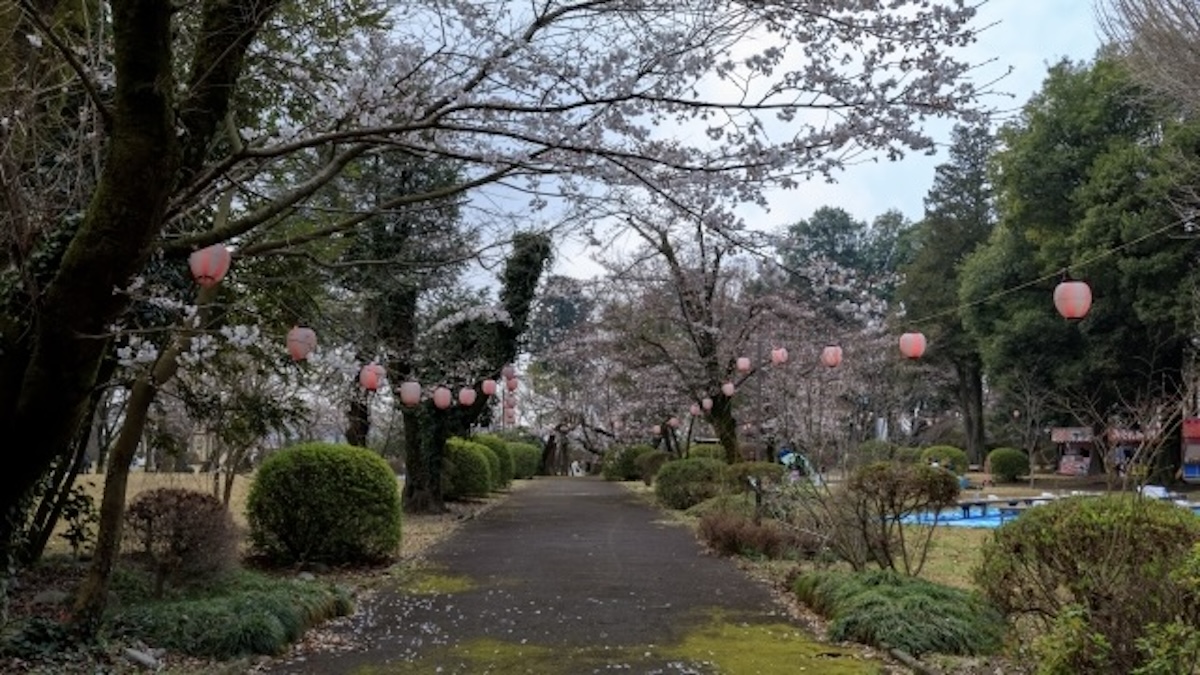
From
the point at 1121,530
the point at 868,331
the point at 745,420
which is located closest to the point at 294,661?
the point at 1121,530

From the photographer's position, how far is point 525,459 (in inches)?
1636

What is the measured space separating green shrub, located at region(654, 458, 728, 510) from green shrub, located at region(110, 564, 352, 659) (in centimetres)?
1292

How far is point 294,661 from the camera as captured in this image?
21.1ft

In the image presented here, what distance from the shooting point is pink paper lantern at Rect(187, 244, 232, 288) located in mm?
5195

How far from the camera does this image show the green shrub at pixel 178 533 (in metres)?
7.69

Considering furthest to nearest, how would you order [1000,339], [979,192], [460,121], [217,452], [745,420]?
[979,192] < [1000,339] < [745,420] < [217,452] < [460,121]

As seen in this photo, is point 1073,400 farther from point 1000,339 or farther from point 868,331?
point 868,331

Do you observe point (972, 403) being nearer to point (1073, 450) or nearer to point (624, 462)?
point (1073, 450)

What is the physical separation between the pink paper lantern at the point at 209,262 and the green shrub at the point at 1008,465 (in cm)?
3149

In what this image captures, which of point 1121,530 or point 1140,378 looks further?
point 1140,378

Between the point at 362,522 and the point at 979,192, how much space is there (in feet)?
126

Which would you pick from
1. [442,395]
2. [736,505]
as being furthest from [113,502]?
[736,505]

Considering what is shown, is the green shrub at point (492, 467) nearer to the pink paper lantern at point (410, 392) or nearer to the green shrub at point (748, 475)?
the green shrub at point (748, 475)

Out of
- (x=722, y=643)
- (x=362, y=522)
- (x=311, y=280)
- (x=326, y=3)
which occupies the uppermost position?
(x=326, y=3)
